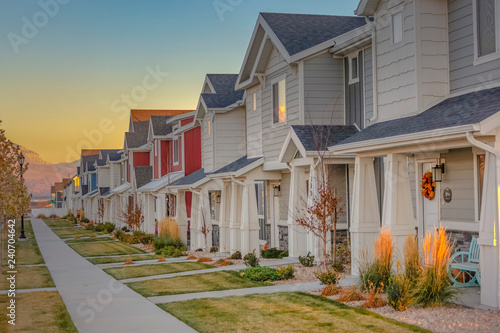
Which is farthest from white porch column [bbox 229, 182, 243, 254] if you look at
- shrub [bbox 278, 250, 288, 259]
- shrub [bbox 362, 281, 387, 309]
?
shrub [bbox 362, 281, 387, 309]

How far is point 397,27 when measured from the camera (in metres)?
15.2

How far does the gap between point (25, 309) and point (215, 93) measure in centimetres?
1834

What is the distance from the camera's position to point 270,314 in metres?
11.9

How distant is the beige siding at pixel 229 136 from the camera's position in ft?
95.7

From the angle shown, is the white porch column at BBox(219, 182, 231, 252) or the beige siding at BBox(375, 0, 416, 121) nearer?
the beige siding at BBox(375, 0, 416, 121)

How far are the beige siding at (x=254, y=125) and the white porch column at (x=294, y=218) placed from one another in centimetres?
509

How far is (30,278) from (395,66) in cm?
1237

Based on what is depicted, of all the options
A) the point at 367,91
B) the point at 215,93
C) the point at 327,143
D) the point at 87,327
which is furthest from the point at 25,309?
the point at 215,93

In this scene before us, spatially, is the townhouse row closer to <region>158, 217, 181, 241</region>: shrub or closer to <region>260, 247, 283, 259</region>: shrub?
<region>260, 247, 283, 259</region>: shrub

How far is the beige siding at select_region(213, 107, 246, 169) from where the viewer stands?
2917 cm

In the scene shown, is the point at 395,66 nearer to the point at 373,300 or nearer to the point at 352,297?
the point at 352,297

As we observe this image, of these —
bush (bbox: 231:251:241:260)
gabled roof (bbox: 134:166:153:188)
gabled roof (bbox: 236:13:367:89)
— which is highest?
gabled roof (bbox: 236:13:367:89)

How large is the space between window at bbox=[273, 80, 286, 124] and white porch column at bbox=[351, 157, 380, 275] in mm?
6287

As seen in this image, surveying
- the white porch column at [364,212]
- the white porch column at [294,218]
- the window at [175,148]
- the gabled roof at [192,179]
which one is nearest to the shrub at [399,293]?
the white porch column at [364,212]
